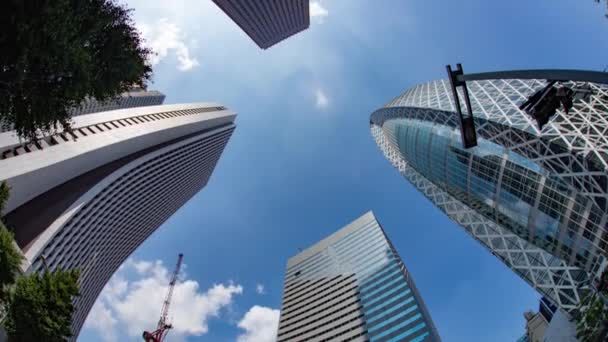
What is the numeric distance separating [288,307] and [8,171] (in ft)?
250

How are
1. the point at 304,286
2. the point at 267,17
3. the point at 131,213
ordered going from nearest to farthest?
the point at 131,213
the point at 304,286
the point at 267,17

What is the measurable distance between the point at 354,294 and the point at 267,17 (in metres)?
93.1

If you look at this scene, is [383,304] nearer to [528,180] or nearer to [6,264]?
[528,180]

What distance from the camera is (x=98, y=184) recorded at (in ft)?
194

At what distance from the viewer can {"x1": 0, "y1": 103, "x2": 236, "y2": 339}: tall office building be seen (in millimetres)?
44500

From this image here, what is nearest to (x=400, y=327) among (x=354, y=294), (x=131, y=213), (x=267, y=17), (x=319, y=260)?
(x=354, y=294)

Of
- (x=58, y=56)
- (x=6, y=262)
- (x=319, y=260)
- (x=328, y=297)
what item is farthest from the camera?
(x=319, y=260)

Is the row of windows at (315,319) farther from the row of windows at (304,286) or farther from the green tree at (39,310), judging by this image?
the green tree at (39,310)

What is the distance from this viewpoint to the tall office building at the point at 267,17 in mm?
91812

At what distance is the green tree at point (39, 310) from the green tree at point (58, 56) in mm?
8505

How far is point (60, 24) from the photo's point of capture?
13234mm

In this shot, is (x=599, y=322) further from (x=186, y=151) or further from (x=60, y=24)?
(x=186, y=151)

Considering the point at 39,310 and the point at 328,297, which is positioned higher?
the point at 328,297

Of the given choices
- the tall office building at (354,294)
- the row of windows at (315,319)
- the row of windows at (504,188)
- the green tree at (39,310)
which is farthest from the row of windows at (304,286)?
the green tree at (39,310)
